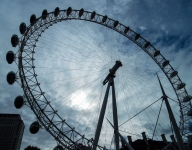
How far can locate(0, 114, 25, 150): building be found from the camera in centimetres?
11189

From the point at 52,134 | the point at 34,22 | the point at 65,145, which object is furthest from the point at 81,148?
the point at 34,22

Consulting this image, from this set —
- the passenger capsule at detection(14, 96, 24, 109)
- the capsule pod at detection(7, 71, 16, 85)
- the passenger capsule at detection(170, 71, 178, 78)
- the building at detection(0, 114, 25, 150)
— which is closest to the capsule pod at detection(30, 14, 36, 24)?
the capsule pod at detection(7, 71, 16, 85)

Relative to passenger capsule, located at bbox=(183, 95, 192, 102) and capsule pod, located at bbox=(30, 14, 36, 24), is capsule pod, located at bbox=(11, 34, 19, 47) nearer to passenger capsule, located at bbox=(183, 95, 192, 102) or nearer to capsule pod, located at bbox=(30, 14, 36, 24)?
capsule pod, located at bbox=(30, 14, 36, 24)

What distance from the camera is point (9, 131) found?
4653 inches

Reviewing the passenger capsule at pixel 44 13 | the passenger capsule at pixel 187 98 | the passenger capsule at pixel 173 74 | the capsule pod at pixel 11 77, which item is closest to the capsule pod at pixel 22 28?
the passenger capsule at pixel 44 13

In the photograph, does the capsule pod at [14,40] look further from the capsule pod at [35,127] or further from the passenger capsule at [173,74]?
the passenger capsule at [173,74]

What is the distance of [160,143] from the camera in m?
43.3

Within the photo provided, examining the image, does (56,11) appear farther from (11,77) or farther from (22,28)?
(11,77)

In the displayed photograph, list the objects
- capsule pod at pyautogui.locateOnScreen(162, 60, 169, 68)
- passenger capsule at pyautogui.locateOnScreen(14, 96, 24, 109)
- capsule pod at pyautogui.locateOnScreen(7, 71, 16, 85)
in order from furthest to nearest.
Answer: capsule pod at pyautogui.locateOnScreen(162, 60, 169, 68) < capsule pod at pyautogui.locateOnScreen(7, 71, 16, 85) < passenger capsule at pyautogui.locateOnScreen(14, 96, 24, 109)

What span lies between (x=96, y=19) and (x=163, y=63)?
55.0ft

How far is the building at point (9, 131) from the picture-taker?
112 m

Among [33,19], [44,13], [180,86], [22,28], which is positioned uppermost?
[44,13]

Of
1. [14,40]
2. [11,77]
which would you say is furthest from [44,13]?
[11,77]

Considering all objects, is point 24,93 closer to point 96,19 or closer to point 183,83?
point 96,19
